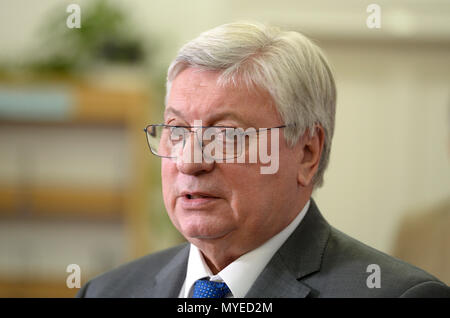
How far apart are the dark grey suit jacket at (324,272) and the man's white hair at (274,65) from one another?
0.18 m

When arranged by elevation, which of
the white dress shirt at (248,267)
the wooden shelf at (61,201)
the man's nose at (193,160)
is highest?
the man's nose at (193,160)

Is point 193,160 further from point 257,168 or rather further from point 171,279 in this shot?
point 171,279

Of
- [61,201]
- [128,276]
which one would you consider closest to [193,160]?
[128,276]

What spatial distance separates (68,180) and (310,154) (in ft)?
6.09

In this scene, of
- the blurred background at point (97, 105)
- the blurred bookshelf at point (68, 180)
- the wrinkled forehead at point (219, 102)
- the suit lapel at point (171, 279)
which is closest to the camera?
the wrinkled forehead at point (219, 102)

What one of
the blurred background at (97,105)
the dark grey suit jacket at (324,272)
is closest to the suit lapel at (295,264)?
the dark grey suit jacket at (324,272)

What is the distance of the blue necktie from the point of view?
1.05 m

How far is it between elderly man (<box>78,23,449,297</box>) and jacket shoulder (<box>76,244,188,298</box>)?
174 millimetres

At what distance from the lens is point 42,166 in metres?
2.70

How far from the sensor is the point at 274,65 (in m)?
0.98

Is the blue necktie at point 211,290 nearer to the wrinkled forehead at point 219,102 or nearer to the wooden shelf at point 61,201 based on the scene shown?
the wrinkled forehead at point 219,102

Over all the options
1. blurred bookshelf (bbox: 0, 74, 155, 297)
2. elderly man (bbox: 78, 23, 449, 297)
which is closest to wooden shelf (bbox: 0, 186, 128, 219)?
blurred bookshelf (bbox: 0, 74, 155, 297)

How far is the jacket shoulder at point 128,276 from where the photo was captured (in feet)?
3.98

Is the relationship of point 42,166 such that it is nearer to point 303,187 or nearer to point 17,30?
point 17,30
